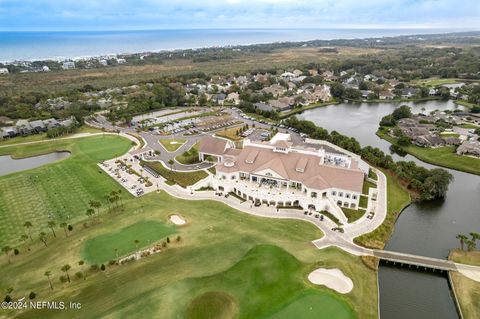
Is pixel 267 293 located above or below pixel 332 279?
above

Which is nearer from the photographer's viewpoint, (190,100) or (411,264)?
(411,264)

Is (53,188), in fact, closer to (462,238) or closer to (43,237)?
(43,237)

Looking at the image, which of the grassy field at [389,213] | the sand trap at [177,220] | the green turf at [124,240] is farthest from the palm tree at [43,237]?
the grassy field at [389,213]

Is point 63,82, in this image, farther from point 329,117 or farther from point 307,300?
point 307,300

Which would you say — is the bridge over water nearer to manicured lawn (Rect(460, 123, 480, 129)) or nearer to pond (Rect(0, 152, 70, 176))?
manicured lawn (Rect(460, 123, 480, 129))

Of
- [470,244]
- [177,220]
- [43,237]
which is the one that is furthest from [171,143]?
[470,244]

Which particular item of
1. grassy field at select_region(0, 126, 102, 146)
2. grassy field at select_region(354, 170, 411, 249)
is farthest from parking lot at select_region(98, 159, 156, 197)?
grassy field at select_region(354, 170, 411, 249)

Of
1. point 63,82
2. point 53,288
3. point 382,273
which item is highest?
point 63,82

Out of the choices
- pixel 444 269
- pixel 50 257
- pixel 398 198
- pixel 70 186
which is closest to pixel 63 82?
pixel 70 186
